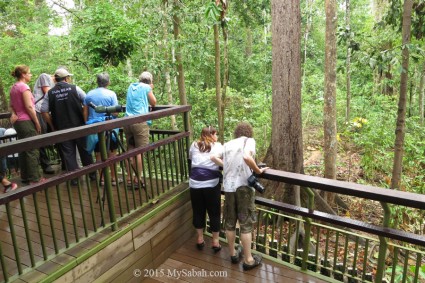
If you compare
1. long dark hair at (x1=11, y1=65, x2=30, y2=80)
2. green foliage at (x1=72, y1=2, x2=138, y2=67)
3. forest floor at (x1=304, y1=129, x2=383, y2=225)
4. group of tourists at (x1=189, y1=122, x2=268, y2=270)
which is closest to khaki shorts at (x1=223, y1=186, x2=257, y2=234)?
group of tourists at (x1=189, y1=122, x2=268, y2=270)

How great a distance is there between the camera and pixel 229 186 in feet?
11.4

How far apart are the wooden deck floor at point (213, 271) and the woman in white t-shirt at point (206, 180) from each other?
221mm

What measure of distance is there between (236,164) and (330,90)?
206 inches

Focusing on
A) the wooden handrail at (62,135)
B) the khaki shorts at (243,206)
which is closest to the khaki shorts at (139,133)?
the wooden handrail at (62,135)

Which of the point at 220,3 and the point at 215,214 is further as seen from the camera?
the point at 220,3

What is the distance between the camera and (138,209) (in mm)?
3672

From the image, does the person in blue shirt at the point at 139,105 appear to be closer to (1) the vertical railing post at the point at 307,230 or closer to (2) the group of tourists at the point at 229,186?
(2) the group of tourists at the point at 229,186

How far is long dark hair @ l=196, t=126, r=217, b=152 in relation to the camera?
146 inches

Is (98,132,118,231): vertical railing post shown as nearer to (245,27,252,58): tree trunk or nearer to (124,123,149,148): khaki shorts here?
(124,123,149,148): khaki shorts

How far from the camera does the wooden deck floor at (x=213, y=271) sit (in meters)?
3.43

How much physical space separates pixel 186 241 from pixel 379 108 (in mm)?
10774

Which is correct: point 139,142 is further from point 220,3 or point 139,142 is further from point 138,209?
point 220,3

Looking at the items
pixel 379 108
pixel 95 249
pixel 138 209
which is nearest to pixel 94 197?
pixel 138 209

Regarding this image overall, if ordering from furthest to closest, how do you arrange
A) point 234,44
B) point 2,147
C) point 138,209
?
point 234,44
point 138,209
point 2,147
